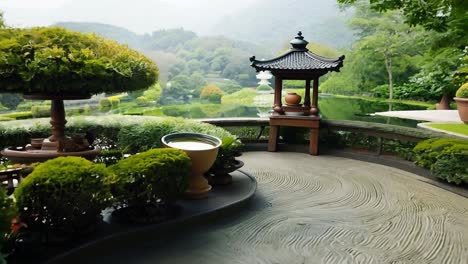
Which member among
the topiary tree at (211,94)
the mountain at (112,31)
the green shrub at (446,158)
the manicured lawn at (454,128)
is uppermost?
the mountain at (112,31)

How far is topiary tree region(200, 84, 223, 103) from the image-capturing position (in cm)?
1530

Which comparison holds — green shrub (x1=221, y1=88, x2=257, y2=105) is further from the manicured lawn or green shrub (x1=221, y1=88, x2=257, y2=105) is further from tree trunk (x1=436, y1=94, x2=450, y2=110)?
the manicured lawn

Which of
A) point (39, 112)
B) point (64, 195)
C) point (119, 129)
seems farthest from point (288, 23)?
point (64, 195)

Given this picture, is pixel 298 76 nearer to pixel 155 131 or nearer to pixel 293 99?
pixel 293 99

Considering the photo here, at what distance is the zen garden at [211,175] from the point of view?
11.3ft

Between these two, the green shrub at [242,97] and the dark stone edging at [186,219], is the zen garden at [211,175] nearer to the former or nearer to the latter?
the dark stone edging at [186,219]

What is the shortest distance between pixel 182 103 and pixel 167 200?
1130 cm

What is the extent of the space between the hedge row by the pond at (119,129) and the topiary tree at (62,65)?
152 centimetres

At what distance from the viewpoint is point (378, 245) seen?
13.4 ft

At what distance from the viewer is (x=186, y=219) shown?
429 centimetres

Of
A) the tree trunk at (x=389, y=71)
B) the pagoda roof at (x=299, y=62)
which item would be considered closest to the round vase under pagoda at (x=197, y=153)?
the pagoda roof at (x=299, y=62)

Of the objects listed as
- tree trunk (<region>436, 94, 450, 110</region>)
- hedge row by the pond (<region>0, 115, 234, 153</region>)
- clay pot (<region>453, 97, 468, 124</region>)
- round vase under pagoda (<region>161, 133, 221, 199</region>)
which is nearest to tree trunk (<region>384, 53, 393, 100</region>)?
tree trunk (<region>436, 94, 450, 110</region>)

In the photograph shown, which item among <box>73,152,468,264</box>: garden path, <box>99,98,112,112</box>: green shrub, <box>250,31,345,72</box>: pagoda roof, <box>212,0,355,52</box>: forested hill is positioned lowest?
<box>73,152,468,264</box>: garden path

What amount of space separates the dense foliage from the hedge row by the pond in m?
1.64
